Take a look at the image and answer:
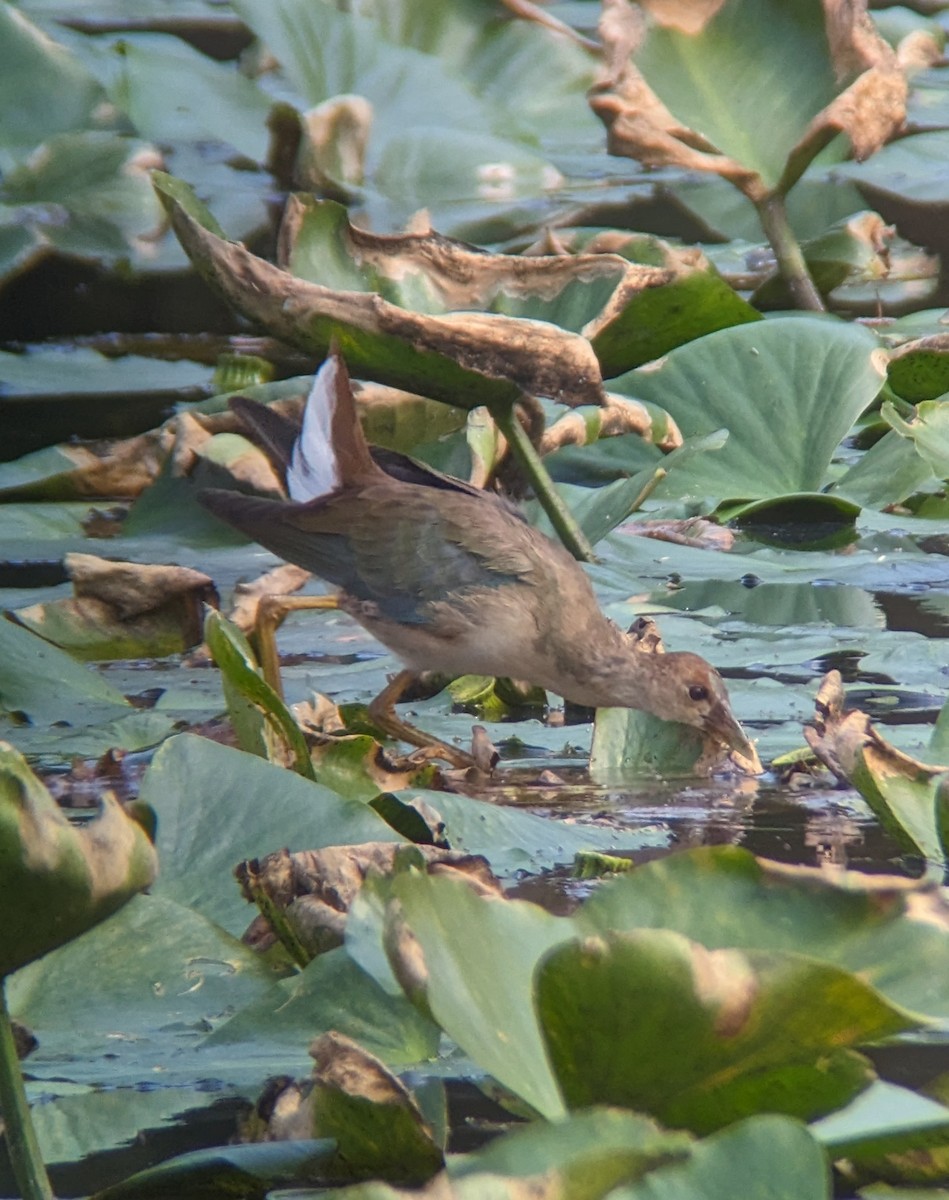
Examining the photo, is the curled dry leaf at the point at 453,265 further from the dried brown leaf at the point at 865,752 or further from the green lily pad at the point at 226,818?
the green lily pad at the point at 226,818

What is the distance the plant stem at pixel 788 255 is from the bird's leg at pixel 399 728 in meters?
1.96

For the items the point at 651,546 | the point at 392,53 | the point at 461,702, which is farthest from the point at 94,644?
the point at 392,53

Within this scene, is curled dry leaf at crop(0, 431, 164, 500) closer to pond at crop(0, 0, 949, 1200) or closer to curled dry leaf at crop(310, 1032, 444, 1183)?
pond at crop(0, 0, 949, 1200)

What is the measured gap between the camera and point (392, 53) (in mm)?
7164

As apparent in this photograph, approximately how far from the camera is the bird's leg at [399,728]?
2.89 metres

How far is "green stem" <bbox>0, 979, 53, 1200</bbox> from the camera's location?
4.33 feet

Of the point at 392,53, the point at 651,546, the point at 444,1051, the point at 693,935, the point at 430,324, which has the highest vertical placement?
the point at 392,53

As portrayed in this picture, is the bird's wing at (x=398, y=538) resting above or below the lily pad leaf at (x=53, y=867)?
above

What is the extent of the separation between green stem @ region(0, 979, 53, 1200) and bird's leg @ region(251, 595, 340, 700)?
6.13 ft

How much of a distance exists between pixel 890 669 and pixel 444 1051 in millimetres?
1653

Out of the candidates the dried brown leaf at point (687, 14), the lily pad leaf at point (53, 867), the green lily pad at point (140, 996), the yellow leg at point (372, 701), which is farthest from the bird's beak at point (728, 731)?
the dried brown leaf at point (687, 14)

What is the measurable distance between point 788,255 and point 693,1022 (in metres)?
3.99

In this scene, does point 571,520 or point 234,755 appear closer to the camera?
point 234,755

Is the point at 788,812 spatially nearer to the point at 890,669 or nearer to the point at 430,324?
the point at 890,669
